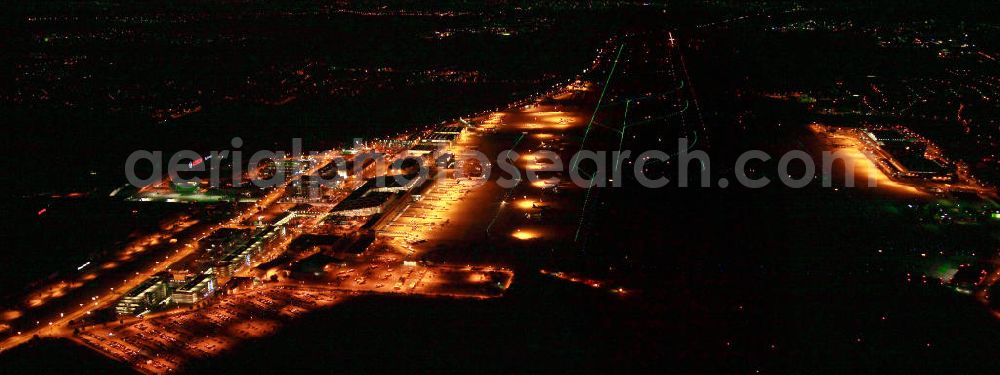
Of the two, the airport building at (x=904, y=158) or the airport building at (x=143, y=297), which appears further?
the airport building at (x=904, y=158)

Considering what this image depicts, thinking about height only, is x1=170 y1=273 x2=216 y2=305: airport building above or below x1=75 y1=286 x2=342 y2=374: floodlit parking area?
above

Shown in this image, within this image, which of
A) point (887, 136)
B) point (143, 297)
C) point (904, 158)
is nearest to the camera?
point (143, 297)

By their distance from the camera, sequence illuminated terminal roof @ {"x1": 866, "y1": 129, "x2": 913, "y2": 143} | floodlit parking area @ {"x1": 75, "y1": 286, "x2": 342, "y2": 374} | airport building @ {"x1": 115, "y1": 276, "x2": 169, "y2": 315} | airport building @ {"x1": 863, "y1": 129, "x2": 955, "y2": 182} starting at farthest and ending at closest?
illuminated terminal roof @ {"x1": 866, "y1": 129, "x2": 913, "y2": 143}
airport building @ {"x1": 863, "y1": 129, "x2": 955, "y2": 182}
airport building @ {"x1": 115, "y1": 276, "x2": 169, "y2": 315}
floodlit parking area @ {"x1": 75, "y1": 286, "x2": 342, "y2": 374}

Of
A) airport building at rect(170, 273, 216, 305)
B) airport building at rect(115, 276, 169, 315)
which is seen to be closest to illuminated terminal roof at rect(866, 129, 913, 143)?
airport building at rect(170, 273, 216, 305)

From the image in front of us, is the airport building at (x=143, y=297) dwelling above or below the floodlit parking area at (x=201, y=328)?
above

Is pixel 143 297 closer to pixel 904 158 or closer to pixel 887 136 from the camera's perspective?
pixel 904 158

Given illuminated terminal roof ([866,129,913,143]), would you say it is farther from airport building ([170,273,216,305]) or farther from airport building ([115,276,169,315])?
airport building ([115,276,169,315])

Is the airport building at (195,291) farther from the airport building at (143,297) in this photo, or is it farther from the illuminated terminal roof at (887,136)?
the illuminated terminal roof at (887,136)

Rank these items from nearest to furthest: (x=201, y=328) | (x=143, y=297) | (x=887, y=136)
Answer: (x=201, y=328)
(x=143, y=297)
(x=887, y=136)

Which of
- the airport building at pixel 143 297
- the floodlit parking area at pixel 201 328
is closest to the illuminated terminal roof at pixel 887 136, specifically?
the floodlit parking area at pixel 201 328

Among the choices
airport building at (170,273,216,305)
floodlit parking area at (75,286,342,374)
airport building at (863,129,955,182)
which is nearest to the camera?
floodlit parking area at (75,286,342,374)

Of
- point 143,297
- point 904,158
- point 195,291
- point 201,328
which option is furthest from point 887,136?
point 143,297

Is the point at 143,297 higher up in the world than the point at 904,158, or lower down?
lower down
